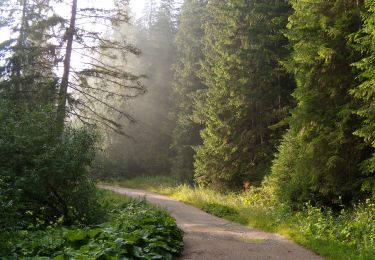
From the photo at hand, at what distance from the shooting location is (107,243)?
6.56 metres

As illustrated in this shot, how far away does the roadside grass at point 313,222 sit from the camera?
827 centimetres

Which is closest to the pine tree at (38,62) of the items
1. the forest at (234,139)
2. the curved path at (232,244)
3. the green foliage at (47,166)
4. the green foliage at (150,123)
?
the forest at (234,139)

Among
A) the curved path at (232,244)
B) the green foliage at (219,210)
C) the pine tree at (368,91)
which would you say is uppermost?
the pine tree at (368,91)

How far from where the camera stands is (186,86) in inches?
1238

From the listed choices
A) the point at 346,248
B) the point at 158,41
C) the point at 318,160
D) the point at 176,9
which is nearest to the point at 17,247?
the point at 346,248

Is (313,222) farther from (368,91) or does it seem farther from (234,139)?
(234,139)

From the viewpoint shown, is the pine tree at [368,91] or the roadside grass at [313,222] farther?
the pine tree at [368,91]

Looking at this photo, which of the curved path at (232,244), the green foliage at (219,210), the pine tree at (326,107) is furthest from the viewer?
the green foliage at (219,210)

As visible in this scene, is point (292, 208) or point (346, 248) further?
point (292, 208)

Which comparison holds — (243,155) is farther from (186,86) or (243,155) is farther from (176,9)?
(176,9)

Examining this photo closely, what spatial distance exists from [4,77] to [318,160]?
16.4 m

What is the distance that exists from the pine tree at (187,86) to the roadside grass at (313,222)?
39.8ft

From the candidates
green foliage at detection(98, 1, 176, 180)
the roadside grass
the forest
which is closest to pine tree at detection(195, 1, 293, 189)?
the forest

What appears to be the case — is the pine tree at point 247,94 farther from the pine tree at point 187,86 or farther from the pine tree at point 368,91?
the pine tree at point 368,91
